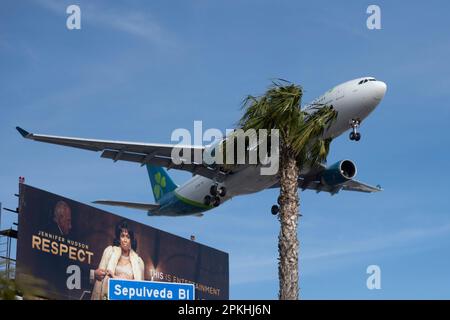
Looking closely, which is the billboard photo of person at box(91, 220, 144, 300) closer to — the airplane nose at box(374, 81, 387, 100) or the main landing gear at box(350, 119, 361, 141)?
the main landing gear at box(350, 119, 361, 141)

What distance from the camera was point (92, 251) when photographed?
59.9 metres

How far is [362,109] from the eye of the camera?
144 ft

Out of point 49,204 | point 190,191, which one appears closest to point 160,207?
point 190,191

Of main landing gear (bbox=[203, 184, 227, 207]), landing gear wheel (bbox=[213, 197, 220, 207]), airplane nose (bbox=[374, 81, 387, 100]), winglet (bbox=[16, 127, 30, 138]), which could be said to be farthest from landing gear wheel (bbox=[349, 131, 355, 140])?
winglet (bbox=[16, 127, 30, 138])

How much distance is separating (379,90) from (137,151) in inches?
601

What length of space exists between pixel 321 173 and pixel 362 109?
9.07m

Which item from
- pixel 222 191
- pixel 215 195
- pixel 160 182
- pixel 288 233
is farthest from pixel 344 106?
pixel 288 233

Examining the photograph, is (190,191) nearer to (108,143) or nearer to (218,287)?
(108,143)

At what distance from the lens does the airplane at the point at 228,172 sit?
43969mm

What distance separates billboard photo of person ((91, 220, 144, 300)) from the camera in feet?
198

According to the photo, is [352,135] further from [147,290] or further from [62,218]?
[147,290]

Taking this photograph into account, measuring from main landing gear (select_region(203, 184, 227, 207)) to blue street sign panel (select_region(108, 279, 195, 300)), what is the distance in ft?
99.1

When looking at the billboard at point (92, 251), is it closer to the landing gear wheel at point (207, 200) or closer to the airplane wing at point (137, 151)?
the airplane wing at point (137, 151)

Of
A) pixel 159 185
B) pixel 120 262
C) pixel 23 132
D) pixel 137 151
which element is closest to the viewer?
pixel 23 132
